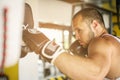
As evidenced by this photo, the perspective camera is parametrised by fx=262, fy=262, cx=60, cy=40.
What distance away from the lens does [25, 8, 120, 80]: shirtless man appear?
5.15ft

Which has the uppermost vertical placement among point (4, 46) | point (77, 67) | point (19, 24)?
point (19, 24)

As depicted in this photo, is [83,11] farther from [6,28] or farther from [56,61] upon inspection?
[6,28]

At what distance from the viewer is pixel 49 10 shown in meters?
1.68

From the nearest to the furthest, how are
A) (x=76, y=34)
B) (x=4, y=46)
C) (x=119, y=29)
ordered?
(x=4, y=46), (x=76, y=34), (x=119, y=29)

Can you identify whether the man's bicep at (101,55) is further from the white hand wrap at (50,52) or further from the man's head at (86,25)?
the white hand wrap at (50,52)

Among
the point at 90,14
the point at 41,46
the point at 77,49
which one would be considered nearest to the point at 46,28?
the point at 41,46

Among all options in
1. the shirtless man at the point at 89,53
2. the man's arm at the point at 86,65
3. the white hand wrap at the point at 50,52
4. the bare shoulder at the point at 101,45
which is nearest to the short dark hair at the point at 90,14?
the shirtless man at the point at 89,53

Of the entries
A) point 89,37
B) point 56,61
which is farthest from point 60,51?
point 89,37

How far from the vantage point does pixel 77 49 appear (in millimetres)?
1814

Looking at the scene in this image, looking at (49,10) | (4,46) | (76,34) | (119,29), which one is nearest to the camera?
(4,46)

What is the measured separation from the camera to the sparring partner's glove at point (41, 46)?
5.09 ft

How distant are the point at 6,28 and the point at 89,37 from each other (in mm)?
693

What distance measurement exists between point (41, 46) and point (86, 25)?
497 mm

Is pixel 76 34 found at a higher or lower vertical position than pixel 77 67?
higher
